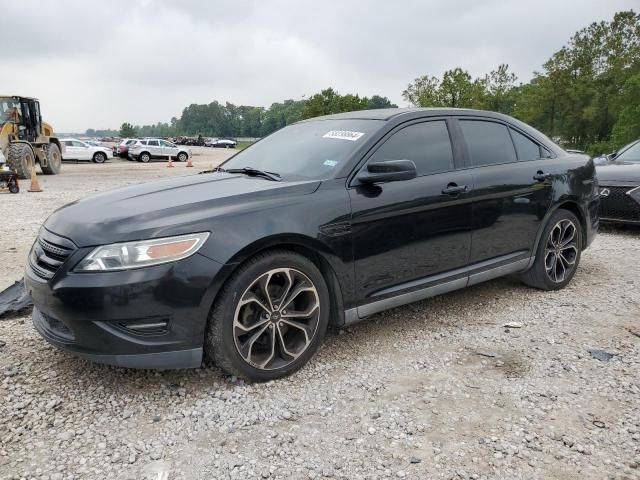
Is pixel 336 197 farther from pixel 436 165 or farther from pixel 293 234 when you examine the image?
pixel 436 165

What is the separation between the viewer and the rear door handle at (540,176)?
447 centimetres

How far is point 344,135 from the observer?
372cm

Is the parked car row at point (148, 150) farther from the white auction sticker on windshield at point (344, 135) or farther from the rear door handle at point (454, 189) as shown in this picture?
the rear door handle at point (454, 189)

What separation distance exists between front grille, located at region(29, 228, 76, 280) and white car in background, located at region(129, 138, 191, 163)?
103 ft

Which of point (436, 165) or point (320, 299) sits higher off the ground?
point (436, 165)

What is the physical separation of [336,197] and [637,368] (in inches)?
86.1

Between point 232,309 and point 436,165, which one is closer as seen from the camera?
point 232,309

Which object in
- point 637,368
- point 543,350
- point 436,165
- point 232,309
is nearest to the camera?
point 232,309

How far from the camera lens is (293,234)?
9.94 feet

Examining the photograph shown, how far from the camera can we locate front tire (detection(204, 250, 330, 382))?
9.48 ft

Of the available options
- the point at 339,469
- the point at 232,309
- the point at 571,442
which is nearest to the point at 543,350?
the point at 571,442

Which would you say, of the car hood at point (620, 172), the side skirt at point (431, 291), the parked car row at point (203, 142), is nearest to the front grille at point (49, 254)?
the side skirt at point (431, 291)

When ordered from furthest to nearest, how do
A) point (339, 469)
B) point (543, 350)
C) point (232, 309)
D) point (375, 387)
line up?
point (543, 350)
point (375, 387)
point (232, 309)
point (339, 469)

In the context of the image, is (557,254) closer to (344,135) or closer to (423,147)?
(423,147)
